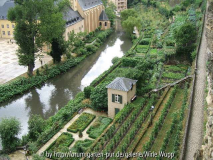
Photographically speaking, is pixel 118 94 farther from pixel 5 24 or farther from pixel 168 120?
pixel 5 24

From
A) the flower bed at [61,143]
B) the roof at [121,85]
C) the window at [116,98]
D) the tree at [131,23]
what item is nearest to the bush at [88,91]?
the window at [116,98]

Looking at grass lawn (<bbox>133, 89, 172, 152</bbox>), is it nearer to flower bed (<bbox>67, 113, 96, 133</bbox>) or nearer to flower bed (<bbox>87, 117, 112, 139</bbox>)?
flower bed (<bbox>87, 117, 112, 139</bbox>)

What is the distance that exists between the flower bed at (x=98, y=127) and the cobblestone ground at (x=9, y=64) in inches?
709

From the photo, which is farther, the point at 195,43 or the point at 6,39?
the point at 6,39

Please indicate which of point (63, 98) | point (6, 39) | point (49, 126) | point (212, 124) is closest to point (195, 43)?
point (63, 98)

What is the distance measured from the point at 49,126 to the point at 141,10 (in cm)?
6804

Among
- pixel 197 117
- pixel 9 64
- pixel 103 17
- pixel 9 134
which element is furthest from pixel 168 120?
pixel 103 17

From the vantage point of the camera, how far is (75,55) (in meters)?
49.8

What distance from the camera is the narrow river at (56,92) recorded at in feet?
104

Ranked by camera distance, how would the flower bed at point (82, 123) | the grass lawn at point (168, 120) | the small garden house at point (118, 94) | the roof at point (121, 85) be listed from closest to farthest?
the grass lawn at point (168, 120) < the flower bed at point (82, 123) < the roof at point (121, 85) < the small garden house at point (118, 94)

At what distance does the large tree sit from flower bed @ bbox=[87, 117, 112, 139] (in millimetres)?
16754

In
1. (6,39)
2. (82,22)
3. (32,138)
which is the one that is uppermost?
(82,22)

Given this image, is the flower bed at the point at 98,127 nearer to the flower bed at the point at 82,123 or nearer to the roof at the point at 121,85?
the flower bed at the point at 82,123

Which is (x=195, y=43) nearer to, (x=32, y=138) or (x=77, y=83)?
(x=77, y=83)
